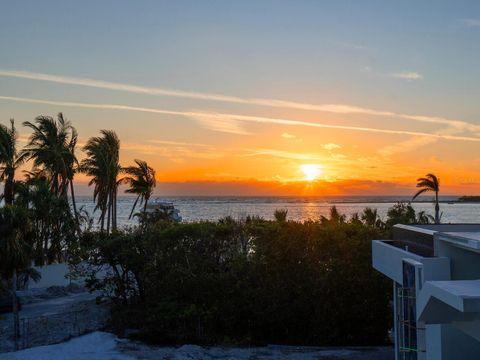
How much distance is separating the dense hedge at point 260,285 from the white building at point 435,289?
4.54 m

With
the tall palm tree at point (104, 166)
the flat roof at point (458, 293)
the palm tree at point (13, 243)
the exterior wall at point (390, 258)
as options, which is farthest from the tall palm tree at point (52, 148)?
the flat roof at point (458, 293)

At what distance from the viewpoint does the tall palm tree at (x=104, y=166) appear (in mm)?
39125

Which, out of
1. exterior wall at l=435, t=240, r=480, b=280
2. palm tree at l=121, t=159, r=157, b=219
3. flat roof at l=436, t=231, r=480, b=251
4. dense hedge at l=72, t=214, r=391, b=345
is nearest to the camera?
flat roof at l=436, t=231, r=480, b=251

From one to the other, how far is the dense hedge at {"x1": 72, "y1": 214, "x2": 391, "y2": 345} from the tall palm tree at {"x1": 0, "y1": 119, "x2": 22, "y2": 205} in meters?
13.4

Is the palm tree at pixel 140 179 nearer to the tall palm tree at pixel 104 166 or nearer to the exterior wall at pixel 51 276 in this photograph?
the tall palm tree at pixel 104 166

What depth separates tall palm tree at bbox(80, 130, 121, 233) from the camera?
39125 millimetres

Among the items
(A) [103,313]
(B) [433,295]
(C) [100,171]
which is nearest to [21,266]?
(A) [103,313]

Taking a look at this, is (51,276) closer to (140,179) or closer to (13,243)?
(13,243)

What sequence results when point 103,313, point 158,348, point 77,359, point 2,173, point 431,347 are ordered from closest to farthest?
1. point 431,347
2. point 77,359
3. point 158,348
4. point 103,313
5. point 2,173

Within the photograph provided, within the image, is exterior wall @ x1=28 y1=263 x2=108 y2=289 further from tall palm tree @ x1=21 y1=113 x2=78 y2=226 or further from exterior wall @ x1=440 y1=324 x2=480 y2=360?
exterior wall @ x1=440 y1=324 x2=480 y2=360

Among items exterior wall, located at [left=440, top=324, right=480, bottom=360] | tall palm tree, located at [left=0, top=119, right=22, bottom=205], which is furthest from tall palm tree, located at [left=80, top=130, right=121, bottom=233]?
exterior wall, located at [left=440, top=324, right=480, bottom=360]

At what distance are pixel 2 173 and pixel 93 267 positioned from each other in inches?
501

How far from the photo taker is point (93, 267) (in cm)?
2248

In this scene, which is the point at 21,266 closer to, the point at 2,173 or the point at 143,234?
the point at 143,234
